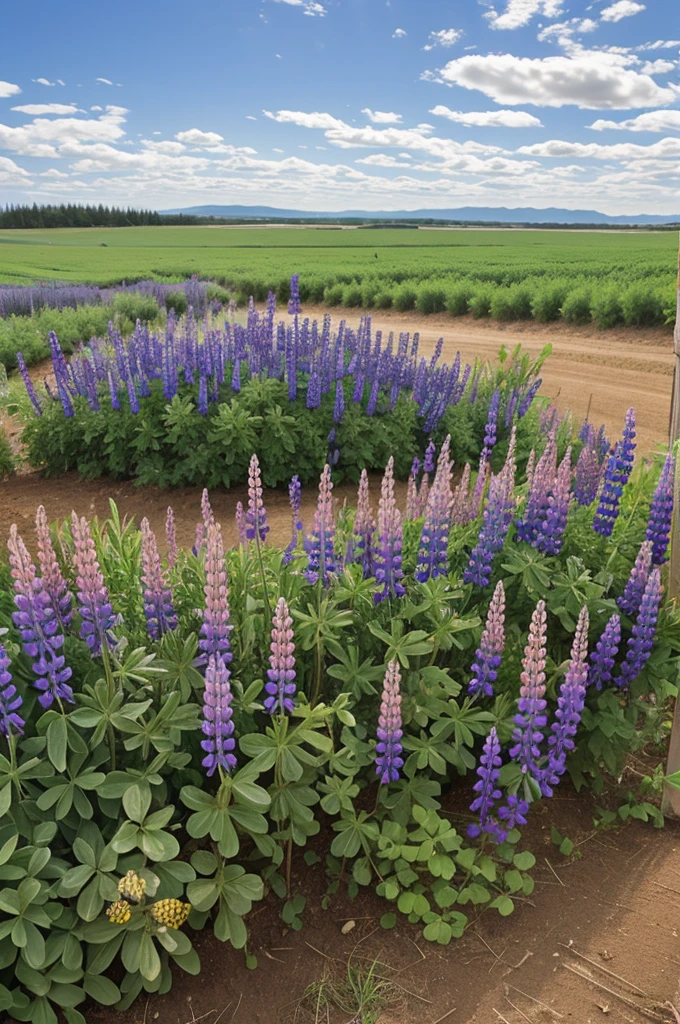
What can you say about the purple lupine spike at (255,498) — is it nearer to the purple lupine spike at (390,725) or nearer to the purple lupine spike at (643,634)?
the purple lupine spike at (390,725)

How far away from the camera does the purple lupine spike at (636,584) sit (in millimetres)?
2682

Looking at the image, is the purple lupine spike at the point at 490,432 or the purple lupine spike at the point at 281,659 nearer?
the purple lupine spike at the point at 281,659

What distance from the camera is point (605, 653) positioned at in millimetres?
2660

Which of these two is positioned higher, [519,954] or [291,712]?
[291,712]

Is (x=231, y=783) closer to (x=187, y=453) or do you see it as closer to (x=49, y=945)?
(x=49, y=945)

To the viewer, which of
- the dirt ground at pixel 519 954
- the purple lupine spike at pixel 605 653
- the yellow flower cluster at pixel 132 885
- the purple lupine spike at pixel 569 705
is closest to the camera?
the yellow flower cluster at pixel 132 885

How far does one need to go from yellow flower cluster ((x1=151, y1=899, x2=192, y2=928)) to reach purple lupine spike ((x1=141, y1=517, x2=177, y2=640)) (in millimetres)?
765

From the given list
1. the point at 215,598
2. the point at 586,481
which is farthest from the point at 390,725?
the point at 586,481

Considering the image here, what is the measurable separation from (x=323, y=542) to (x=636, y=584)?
1151 mm

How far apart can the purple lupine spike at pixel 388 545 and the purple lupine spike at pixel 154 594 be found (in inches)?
27.4

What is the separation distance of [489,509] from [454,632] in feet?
1.57

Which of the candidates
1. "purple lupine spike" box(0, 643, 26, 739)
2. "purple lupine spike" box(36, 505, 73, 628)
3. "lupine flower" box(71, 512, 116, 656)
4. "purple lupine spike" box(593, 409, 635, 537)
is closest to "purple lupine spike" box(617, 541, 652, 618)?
"purple lupine spike" box(593, 409, 635, 537)

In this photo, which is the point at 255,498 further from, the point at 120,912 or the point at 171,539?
the point at 120,912

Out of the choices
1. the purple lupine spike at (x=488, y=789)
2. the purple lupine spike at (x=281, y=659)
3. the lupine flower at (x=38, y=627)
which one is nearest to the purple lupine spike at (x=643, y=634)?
the purple lupine spike at (x=488, y=789)
